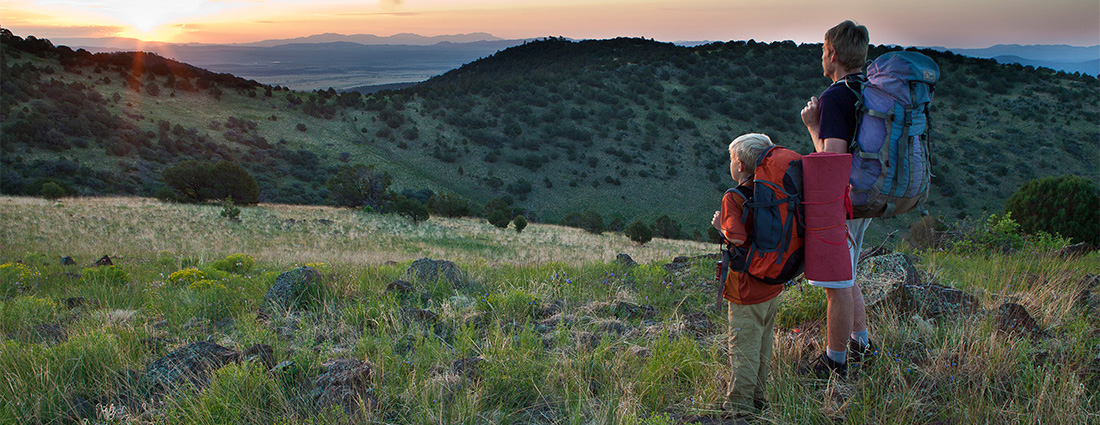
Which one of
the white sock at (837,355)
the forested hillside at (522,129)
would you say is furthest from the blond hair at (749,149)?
the forested hillside at (522,129)

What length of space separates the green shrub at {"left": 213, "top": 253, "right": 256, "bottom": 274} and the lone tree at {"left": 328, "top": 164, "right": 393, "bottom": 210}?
22.9 meters

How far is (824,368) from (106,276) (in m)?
6.16

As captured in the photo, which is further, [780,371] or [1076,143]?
[1076,143]

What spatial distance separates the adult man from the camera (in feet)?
8.07

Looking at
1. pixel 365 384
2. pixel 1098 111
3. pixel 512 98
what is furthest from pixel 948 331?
pixel 1098 111

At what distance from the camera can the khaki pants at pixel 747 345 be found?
2.45 metres

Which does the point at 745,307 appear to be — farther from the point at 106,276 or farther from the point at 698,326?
the point at 106,276

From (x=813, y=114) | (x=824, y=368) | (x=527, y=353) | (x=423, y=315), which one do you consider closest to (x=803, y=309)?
(x=824, y=368)

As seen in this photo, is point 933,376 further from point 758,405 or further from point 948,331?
point 758,405

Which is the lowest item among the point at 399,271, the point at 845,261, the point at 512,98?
the point at 399,271

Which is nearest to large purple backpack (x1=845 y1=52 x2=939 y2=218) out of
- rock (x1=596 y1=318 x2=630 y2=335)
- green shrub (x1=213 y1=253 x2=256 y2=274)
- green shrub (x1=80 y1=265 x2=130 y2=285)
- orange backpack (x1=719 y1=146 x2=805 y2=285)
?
orange backpack (x1=719 y1=146 x2=805 y2=285)

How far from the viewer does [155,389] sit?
2725 millimetres

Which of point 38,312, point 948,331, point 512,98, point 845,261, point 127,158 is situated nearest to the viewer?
point 845,261

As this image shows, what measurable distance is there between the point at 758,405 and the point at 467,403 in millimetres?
1298
